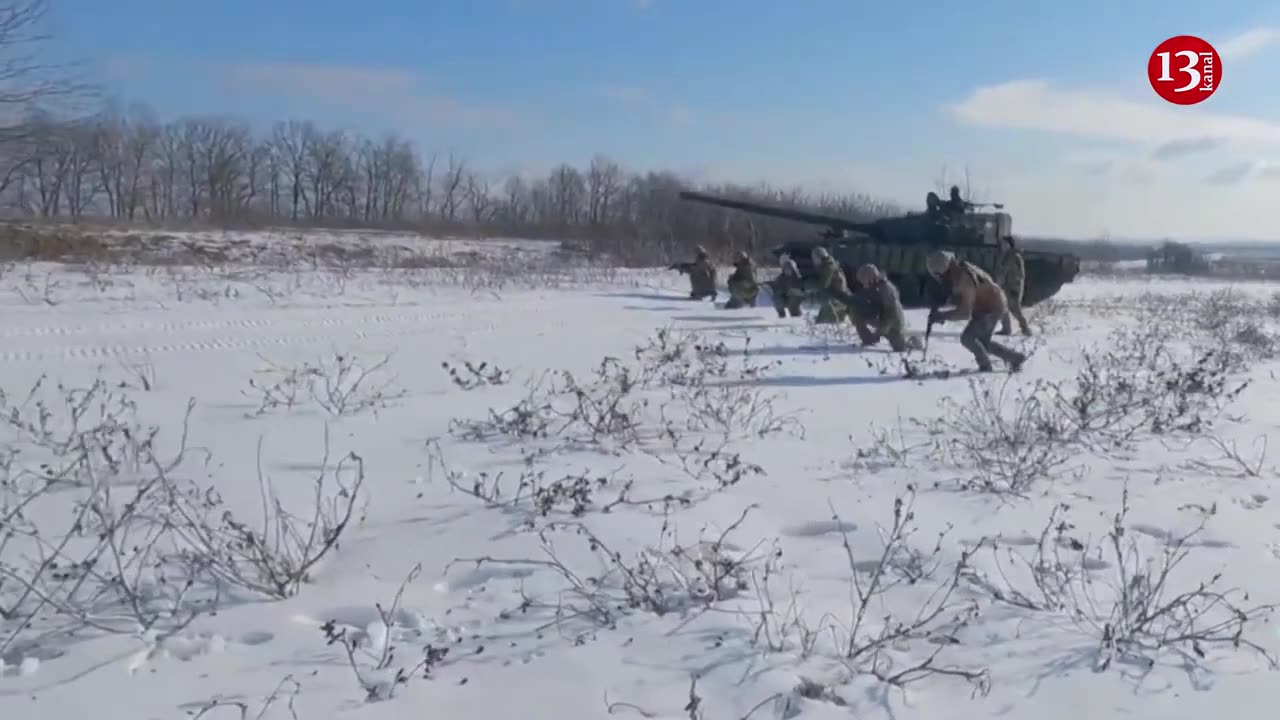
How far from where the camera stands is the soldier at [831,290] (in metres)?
13.5

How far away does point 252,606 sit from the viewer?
366cm

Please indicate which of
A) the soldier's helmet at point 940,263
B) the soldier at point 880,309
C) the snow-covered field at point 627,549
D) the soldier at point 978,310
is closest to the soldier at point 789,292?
the soldier at point 880,309

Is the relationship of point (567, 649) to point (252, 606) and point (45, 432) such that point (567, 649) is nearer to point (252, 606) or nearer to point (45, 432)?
point (252, 606)

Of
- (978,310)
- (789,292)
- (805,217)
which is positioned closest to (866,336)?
(978,310)

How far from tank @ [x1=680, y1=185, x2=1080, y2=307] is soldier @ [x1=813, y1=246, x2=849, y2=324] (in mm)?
3709

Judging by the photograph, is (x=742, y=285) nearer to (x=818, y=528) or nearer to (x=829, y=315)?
(x=829, y=315)

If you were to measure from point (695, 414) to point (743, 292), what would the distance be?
995cm

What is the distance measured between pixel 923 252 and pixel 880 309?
7.18 m

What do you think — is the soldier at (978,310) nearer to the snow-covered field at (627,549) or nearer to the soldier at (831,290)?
the snow-covered field at (627,549)

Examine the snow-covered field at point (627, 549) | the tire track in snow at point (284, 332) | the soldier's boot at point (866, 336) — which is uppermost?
the soldier's boot at point (866, 336)

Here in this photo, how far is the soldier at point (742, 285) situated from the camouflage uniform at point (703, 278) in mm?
1189

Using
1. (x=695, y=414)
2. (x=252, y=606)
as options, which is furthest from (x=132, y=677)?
(x=695, y=414)

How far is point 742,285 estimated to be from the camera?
16672mm

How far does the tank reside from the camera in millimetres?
18062
